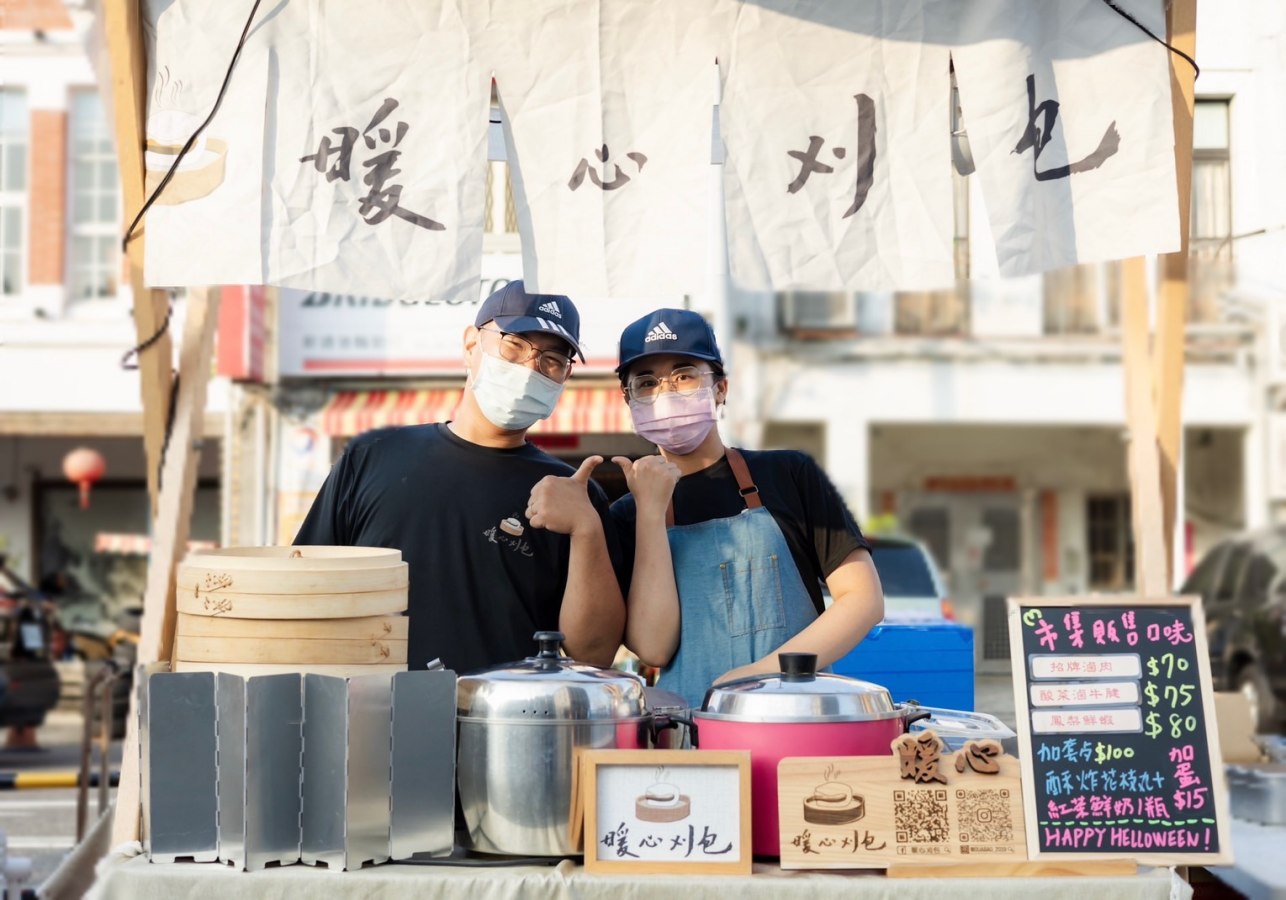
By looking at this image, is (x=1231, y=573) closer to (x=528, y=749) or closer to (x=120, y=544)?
(x=528, y=749)

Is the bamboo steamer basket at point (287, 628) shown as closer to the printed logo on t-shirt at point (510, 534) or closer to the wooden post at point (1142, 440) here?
the printed logo on t-shirt at point (510, 534)

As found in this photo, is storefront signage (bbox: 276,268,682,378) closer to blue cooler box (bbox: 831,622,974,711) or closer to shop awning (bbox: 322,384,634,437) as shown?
shop awning (bbox: 322,384,634,437)

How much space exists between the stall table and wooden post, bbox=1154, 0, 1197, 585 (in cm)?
131

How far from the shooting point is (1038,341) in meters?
19.7

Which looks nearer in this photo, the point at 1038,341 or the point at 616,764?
the point at 616,764

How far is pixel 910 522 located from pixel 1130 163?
18.2 metres

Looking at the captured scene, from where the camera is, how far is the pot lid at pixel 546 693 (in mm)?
2482

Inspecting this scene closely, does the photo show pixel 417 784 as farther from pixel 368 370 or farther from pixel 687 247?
pixel 368 370

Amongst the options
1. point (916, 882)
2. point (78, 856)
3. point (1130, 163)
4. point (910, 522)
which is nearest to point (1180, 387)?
point (1130, 163)

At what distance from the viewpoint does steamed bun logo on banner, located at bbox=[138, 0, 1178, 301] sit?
3.38 metres

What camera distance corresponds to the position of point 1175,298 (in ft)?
12.2

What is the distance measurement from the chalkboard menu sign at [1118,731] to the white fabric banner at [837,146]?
3.67 feet

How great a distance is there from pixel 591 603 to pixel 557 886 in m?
0.92

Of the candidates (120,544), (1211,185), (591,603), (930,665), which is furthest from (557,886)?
(120,544)
